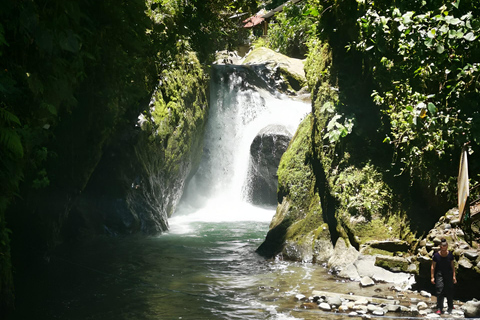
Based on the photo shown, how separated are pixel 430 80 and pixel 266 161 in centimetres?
1175

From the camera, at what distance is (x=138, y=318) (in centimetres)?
658

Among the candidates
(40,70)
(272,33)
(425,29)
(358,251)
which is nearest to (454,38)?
(425,29)

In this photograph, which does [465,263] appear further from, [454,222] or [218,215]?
[218,215]

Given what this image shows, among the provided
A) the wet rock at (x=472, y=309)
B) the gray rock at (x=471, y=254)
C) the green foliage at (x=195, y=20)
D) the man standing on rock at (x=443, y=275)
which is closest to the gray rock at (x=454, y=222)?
the gray rock at (x=471, y=254)

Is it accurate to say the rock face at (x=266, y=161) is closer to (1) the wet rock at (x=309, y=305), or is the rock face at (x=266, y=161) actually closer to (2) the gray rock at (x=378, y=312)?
(1) the wet rock at (x=309, y=305)

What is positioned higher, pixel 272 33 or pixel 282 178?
pixel 272 33

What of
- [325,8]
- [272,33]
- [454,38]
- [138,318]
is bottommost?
[138,318]

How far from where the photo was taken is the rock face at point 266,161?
19031 millimetres

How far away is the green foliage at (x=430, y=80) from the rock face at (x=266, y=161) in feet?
33.3

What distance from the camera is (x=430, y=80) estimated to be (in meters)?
7.91

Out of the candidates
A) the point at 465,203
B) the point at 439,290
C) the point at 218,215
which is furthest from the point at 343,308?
the point at 218,215

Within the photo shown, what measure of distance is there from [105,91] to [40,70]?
3929 mm

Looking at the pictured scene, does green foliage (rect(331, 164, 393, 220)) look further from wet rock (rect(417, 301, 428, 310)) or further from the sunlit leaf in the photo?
the sunlit leaf

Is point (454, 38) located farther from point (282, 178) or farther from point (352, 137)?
point (282, 178)
